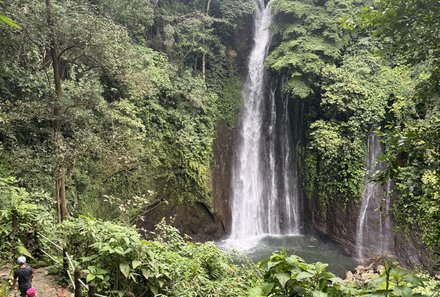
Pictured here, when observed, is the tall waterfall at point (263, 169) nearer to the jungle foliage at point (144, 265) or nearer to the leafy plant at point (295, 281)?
the jungle foliage at point (144, 265)

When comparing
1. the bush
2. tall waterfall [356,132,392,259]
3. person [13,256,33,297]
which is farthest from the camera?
tall waterfall [356,132,392,259]

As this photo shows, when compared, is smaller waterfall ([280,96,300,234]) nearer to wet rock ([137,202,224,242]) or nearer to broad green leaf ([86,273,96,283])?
wet rock ([137,202,224,242])

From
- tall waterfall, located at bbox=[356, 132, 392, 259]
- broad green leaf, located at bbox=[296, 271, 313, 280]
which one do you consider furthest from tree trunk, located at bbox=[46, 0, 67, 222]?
tall waterfall, located at bbox=[356, 132, 392, 259]

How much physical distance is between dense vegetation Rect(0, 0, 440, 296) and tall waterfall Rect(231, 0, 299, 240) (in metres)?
0.92

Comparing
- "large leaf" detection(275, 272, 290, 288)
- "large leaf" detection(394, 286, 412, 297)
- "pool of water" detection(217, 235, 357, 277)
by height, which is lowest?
"pool of water" detection(217, 235, 357, 277)

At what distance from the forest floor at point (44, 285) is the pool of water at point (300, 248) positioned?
7.54m

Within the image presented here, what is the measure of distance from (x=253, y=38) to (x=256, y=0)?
258 centimetres

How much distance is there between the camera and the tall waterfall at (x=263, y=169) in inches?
619

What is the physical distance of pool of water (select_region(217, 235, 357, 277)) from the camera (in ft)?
40.8

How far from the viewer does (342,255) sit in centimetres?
1344

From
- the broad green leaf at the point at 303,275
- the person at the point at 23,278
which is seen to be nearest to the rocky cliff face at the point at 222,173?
the person at the point at 23,278

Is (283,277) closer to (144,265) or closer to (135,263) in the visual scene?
(135,263)

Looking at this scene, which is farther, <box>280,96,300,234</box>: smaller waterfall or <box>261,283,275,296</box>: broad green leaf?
<box>280,96,300,234</box>: smaller waterfall

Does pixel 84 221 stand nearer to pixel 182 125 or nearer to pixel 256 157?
pixel 182 125
